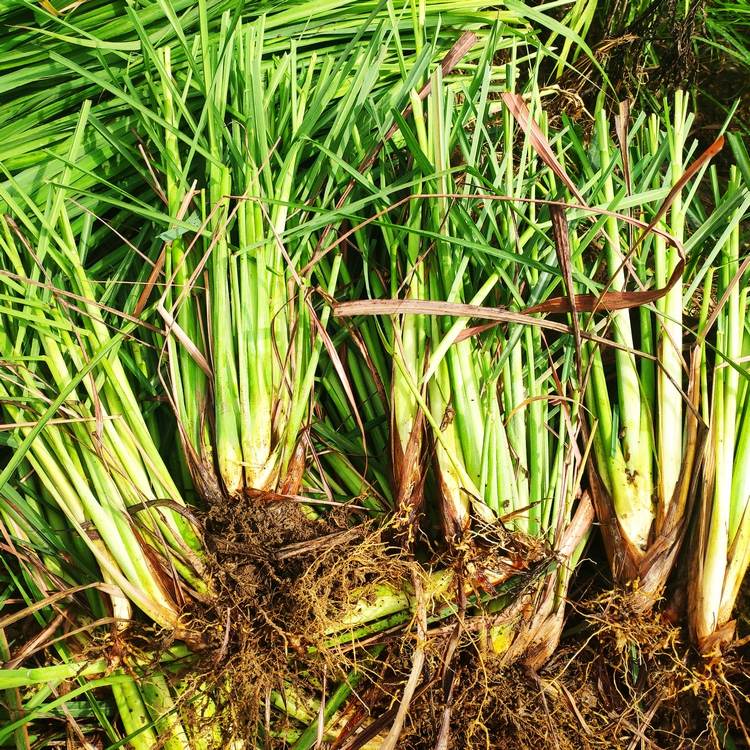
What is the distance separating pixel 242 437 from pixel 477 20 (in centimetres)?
102

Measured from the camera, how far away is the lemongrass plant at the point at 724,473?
99 centimetres

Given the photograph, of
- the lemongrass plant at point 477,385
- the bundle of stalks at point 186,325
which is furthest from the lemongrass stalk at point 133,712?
the lemongrass plant at point 477,385

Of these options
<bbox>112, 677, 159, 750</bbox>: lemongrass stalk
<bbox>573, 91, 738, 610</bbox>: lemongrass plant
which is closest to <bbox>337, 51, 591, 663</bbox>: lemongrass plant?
<bbox>573, 91, 738, 610</bbox>: lemongrass plant

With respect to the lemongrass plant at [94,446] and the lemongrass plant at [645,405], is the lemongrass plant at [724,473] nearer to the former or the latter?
the lemongrass plant at [645,405]

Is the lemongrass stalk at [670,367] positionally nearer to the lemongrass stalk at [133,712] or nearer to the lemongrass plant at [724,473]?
the lemongrass plant at [724,473]

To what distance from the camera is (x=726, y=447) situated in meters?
1.02

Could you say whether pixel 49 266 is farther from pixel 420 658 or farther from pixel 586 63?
pixel 586 63

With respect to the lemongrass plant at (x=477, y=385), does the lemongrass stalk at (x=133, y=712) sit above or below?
below

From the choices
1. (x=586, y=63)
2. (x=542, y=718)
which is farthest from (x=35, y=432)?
(x=586, y=63)

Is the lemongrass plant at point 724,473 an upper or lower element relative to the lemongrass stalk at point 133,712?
upper

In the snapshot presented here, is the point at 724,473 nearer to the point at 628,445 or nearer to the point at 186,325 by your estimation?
the point at 628,445

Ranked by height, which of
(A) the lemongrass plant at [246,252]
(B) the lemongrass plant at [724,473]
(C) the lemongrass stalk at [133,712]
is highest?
(A) the lemongrass plant at [246,252]

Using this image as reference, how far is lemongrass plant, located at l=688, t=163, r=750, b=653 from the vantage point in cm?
99

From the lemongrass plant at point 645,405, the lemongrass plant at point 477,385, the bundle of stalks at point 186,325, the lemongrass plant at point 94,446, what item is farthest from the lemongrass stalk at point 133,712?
the lemongrass plant at point 645,405
